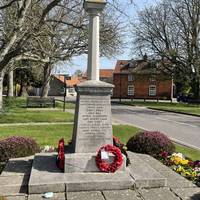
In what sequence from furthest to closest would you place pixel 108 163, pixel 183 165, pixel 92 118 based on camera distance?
pixel 183 165
pixel 92 118
pixel 108 163

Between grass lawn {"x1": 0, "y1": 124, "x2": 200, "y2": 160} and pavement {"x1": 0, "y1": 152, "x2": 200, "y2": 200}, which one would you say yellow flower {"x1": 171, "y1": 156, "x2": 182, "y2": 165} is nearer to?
pavement {"x1": 0, "y1": 152, "x2": 200, "y2": 200}

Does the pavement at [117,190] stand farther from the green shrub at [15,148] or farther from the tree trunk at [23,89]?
the tree trunk at [23,89]

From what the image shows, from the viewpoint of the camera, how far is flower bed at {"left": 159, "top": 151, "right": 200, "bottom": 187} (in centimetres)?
848

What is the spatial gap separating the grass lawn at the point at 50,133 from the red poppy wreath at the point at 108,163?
5139mm

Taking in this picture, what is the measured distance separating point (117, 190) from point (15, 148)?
3.43 metres

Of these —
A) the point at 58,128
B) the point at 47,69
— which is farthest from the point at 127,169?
the point at 47,69

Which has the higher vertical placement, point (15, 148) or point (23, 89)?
point (23, 89)

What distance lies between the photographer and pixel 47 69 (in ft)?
124

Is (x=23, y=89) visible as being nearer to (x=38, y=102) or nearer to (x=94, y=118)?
(x=38, y=102)

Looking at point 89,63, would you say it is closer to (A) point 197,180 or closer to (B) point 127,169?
(B) point 127,169

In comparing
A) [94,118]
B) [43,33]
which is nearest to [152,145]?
[94,118]

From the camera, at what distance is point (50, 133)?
16.4m

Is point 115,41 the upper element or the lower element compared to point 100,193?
upper

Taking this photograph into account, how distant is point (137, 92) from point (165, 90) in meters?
5.95
